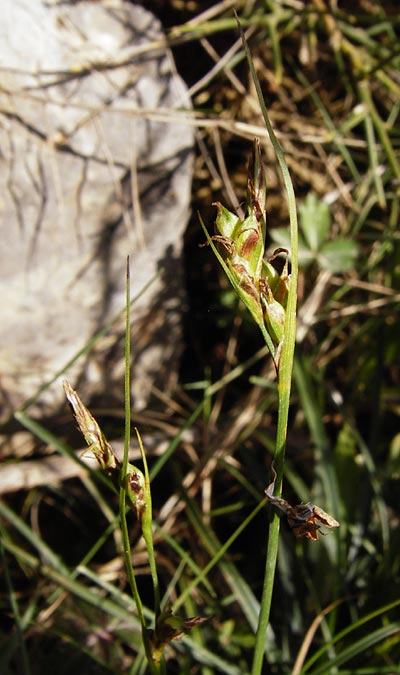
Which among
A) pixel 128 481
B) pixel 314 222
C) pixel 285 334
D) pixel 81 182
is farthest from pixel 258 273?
pixel 314 222

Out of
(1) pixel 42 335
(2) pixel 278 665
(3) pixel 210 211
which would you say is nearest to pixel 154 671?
(2) pixel 278 665

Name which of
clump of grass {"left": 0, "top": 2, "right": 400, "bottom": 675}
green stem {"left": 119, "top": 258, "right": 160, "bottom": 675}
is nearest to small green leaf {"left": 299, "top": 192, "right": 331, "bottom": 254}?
clump of grass {"left": 0, "top": 2, "right": 400, "bottom": 675}

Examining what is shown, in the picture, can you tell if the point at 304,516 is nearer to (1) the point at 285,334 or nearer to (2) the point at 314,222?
(1) the point at 285,334

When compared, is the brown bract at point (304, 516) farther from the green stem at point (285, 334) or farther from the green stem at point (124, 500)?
the green stem at point (124, 500)

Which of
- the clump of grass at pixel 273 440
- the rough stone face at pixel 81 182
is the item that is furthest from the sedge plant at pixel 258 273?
the rough stone face at pixel 81 182

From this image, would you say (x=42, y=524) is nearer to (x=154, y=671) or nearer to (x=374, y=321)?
(x=374, y=321)
